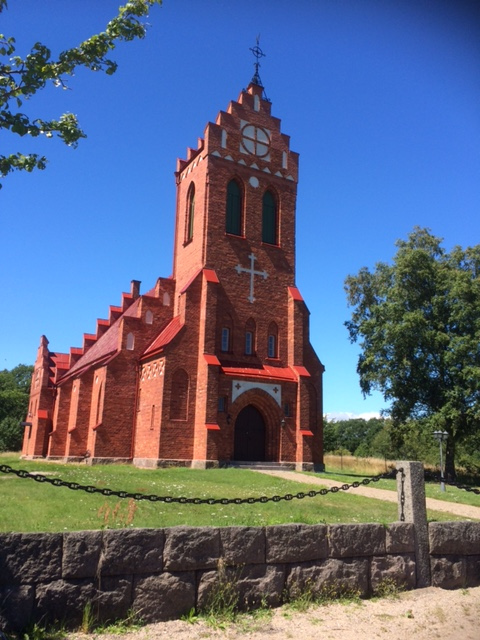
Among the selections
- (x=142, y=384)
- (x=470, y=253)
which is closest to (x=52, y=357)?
(x=142, y=384)

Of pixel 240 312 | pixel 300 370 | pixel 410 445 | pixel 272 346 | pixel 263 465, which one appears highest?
pixel 240 312

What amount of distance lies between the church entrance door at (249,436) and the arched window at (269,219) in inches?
353

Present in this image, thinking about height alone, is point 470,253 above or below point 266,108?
below

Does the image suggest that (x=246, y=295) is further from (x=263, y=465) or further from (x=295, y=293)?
(x=263, y=465)

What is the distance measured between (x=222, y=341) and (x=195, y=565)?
18.9m

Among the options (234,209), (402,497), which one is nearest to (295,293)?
(234,209)

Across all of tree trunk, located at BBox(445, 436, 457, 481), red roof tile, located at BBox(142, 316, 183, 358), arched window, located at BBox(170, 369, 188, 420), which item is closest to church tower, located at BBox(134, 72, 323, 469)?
arched window, located at BBox(170, 369, 188, 420)

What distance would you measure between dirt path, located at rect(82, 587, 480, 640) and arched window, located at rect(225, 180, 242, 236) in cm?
2153

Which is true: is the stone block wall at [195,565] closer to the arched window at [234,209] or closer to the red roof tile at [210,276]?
the red roof tile at [210,276]

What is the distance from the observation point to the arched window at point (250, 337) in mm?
24766

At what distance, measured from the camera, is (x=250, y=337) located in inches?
982

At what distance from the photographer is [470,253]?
3045 centimetres

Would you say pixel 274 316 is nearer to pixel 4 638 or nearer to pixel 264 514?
pixel 264 514

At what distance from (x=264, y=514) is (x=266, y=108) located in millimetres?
23917
